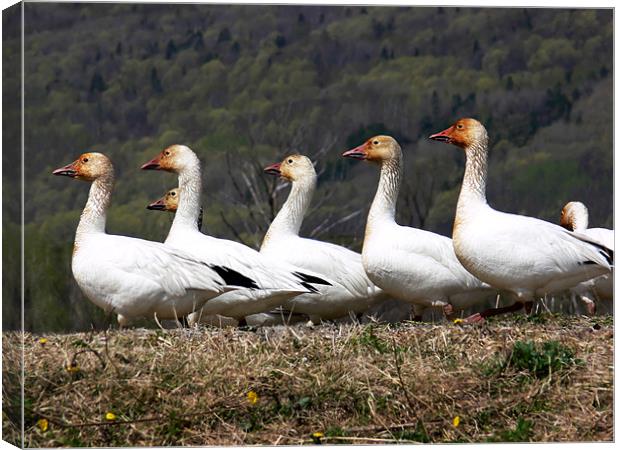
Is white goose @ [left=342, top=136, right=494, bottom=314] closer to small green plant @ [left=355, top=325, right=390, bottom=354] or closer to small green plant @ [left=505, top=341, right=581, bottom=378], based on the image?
small green plant @ [left=355, top=325, right=390, bottom=354]

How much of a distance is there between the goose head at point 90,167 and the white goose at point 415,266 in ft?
7.25

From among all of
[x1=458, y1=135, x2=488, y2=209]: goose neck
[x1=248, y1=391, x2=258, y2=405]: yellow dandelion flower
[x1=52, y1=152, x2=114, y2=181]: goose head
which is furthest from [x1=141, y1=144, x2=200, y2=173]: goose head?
[x1=248, y1=391, x2=258, y2=405]: yellow dandelion flower

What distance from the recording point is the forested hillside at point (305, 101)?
1098 cm

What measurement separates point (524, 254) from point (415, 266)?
1.17 metres

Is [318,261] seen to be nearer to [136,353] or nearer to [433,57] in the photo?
[433,57]

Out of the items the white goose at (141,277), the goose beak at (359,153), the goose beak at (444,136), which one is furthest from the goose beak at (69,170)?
the goose beak at (444,136)

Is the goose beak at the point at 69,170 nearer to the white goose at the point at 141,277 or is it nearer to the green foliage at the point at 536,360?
the white goose at the point at 141,277

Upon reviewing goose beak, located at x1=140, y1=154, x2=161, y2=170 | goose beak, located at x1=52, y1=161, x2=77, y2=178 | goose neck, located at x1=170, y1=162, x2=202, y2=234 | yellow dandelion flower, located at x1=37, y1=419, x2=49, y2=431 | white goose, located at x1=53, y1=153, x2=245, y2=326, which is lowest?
yellow dandelion flower, located at x1=37, y1=419, x2=49, y2=431

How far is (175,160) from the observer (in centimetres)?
1327

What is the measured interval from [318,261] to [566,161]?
2343 mm

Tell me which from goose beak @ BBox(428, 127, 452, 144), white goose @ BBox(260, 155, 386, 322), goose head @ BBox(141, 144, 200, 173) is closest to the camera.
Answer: goose beak @ BBox(428, 127, 452, 144)

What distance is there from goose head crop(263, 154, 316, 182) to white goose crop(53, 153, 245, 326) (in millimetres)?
2456

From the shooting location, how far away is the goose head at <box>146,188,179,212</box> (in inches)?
567

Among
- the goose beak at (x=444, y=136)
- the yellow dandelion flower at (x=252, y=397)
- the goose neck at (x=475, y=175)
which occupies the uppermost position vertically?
the goose beak at (x=444, y=136)
